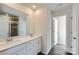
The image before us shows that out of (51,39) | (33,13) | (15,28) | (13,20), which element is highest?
(33,13)

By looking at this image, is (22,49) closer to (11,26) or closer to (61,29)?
(11,26)

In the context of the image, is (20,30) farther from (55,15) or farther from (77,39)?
(77,39)

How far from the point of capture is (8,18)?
182 cm

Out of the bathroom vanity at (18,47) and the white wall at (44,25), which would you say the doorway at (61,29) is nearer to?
the white wall at (44,25)

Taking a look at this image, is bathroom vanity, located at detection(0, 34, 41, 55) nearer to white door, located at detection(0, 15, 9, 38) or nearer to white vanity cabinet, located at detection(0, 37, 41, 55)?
white vanity cabinet, located at detection(0, 37, 41, 55)

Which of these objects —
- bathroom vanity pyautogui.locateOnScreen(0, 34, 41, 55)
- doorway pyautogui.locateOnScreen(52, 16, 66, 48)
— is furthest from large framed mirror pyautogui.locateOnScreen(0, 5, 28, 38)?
doorway pyautogui.locateOnScreen(52, 16, 66, 48)

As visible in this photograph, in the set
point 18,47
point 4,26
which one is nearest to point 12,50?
point 18,47

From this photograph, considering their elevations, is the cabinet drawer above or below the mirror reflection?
below

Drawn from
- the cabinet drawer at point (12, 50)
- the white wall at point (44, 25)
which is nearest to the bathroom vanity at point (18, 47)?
the cabinet drawer at point (12, 50)

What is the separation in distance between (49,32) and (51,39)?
32 centimetres

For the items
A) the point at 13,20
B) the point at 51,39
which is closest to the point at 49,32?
the point at 51,39

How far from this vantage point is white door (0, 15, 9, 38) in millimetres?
1676

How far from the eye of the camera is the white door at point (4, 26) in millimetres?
1676

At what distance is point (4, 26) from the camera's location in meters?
1.74
